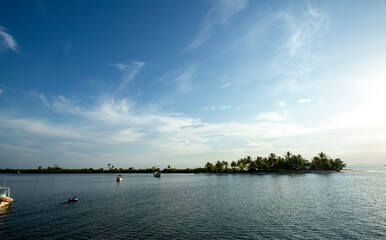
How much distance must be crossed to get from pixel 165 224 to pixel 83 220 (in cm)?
1631

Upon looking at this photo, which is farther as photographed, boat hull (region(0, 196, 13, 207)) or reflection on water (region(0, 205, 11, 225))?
boat hull (region(0, 196, 13, 207))

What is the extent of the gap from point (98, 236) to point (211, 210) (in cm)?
2421

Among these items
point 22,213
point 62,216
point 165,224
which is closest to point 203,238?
point 165,224

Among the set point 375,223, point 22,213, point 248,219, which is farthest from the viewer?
point 22,213

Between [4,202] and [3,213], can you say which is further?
[4,202]

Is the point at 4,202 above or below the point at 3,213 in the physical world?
above

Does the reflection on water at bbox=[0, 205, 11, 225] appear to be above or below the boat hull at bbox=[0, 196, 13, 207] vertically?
below

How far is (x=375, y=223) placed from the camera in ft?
106

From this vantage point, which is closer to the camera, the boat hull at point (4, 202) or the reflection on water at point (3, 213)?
the reflection on water at point (3, 213)

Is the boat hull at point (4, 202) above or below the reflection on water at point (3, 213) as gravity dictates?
above

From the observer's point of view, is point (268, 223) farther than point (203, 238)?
Yes

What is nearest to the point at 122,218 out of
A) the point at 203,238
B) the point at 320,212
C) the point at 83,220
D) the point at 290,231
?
the point at 83,220

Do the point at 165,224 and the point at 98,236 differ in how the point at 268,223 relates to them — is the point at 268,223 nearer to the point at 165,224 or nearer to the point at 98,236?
the point at 165,224

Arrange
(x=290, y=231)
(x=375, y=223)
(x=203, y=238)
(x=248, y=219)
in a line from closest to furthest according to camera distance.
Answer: (x=203, y=238) → (x=290, y=231) → (x=375, y=223) → (x=248, y=219)
